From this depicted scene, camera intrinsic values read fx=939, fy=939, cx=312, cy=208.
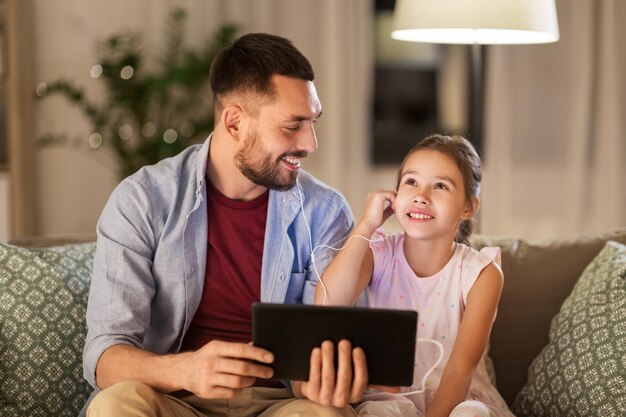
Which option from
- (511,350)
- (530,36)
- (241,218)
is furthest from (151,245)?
(530,36)

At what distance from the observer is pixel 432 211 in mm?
2041

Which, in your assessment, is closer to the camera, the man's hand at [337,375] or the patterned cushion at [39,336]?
the man's hand at [337,375]

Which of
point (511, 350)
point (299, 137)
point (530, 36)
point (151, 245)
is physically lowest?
point (511, 350)

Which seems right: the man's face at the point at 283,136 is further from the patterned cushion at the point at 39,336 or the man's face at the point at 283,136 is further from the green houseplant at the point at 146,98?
the green houseplant at the point at 146,98

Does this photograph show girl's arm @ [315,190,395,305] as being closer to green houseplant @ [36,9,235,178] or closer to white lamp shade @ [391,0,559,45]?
white lamp shade @ [391,0,559,45]

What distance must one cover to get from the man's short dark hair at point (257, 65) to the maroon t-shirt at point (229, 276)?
0.27 m

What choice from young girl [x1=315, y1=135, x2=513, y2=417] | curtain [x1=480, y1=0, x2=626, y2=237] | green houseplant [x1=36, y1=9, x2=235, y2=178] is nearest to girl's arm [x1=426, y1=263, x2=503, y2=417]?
young girl [x1=315, y1=135, x2=513, y2=417]

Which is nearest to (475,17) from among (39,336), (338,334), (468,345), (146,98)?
(468,345)

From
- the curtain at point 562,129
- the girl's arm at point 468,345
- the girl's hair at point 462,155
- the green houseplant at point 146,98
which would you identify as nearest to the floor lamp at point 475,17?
the girl's hair at point 462,155

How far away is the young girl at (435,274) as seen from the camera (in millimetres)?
2002

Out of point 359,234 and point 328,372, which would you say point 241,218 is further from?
point 328,372

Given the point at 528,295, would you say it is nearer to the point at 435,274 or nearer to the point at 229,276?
the point at 435,274

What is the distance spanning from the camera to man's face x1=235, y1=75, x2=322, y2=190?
2.11 meters

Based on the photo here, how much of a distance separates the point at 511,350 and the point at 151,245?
0.94m
